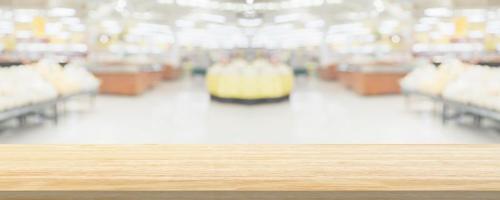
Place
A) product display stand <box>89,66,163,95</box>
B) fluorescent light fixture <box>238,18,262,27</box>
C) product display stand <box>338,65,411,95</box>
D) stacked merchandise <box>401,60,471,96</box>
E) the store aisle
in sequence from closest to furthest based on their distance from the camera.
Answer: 1. the store aisle
2. stacked merchandise <box>401,60,471,96</box>
3. product display stand <box>89,66,163,95</box>
4. product display stand <box>338,65,411,95</box>
5. fluorescent light fixture <box>238,18,262,27</box>

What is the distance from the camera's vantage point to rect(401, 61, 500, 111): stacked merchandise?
593 cm

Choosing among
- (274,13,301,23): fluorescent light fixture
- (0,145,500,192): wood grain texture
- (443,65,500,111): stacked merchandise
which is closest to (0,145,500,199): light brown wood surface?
(0,145,500,192): wood grain texture

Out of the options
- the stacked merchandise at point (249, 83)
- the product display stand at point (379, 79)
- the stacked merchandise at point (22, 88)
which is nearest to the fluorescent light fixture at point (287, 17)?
the product display stand at point (379, 79)

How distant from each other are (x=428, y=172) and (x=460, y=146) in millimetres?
549

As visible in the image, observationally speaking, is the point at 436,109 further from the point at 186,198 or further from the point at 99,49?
the point at 99,49

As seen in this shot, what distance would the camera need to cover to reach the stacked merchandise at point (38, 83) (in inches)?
231

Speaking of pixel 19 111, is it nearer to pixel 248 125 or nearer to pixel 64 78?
pixel 64 78

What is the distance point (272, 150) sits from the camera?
2.10 metres

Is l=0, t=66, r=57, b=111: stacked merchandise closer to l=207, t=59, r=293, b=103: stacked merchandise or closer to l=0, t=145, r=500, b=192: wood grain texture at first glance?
l=0, t=145, r=500, b=192: wood grain texture

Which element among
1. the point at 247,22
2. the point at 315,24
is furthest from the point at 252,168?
the point at 315,24

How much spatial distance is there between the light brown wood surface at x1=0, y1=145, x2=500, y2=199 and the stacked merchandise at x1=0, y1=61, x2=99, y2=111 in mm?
4056

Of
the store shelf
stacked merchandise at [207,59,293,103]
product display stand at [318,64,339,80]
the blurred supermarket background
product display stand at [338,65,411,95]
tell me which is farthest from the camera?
Result: product display stand at [318,64,339,80]

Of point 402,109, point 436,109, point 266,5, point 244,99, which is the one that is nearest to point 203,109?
point 244,99

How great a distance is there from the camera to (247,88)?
10898 millimetres
